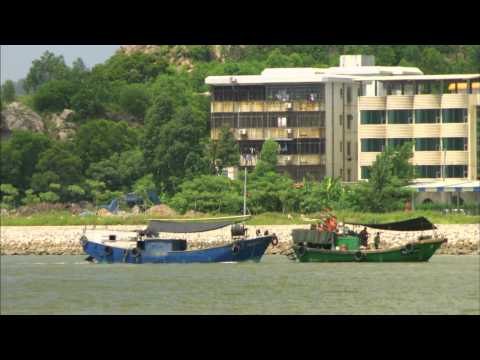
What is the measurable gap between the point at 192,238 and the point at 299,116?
65.2 feet

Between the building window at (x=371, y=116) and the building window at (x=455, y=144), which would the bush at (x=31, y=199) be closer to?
the building window at (x=371, y=116)

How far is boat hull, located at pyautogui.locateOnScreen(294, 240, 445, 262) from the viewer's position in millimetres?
68125

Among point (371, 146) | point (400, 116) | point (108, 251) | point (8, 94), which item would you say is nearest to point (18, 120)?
point (8, 94)

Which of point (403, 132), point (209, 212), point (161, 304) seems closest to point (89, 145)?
point (209, 212)

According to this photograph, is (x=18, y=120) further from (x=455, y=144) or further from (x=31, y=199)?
(x=455, y=144)

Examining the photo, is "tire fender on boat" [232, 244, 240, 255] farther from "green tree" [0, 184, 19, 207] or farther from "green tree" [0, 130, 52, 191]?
"green tree" [0, 130, 52, 191]

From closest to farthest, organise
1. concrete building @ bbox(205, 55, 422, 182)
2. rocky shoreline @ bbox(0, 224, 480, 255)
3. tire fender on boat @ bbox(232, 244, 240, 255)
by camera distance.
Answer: tire fender on boat @ bbox(232, 244, 240, 255)
rocky shoreline @ bbox(0, 224, 480, 255)
concrete building @ bbox(205, 55, 422, 182)

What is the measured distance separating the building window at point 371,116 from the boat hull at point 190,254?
89.2 feet

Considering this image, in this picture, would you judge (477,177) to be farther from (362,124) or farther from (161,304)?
(161,304)

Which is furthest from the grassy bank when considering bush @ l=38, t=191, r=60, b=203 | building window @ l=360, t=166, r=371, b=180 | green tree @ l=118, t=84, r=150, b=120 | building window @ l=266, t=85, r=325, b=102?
green tree @ l=118, t=84, r=150, b=120

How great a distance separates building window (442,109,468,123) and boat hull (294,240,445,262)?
25496 mm

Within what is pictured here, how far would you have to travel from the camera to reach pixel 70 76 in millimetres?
132750
